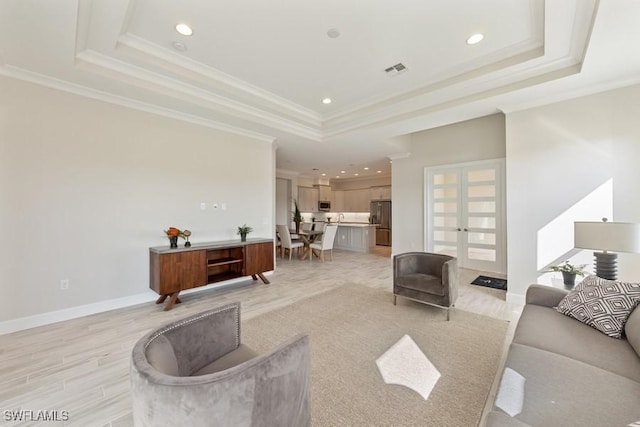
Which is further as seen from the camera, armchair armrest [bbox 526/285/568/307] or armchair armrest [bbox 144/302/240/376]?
armchair armrest [bbox 526/285/568/307]

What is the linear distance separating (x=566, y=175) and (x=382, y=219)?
22.4 feet

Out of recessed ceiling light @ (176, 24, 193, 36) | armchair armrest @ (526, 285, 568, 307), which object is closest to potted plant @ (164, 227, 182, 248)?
recessed ceiling light @ (176, 24, 193, 36)

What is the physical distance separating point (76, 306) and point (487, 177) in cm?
697

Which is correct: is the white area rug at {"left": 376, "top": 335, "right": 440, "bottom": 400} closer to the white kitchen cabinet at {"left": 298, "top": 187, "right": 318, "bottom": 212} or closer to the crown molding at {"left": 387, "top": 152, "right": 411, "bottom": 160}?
the crown molding at {"left": 387, "top": 152, "right": 411, "bottom": 160}

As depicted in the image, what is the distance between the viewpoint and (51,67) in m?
2.68

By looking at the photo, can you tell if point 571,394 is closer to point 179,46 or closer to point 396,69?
point 396,69

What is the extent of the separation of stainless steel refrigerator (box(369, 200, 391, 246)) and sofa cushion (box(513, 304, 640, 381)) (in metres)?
7.89

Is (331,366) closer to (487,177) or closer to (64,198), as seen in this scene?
(64,198)

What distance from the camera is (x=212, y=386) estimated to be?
89 centimetres

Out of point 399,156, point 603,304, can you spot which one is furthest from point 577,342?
point 399,156

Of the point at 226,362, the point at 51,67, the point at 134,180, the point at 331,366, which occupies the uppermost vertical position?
the point at 51,67

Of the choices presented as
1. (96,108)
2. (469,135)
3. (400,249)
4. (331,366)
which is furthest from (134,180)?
(469,135)

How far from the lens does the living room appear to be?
278 cm

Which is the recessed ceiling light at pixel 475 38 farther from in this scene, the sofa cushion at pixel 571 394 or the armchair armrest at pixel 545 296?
the sofa cushion at pixel 571 394
